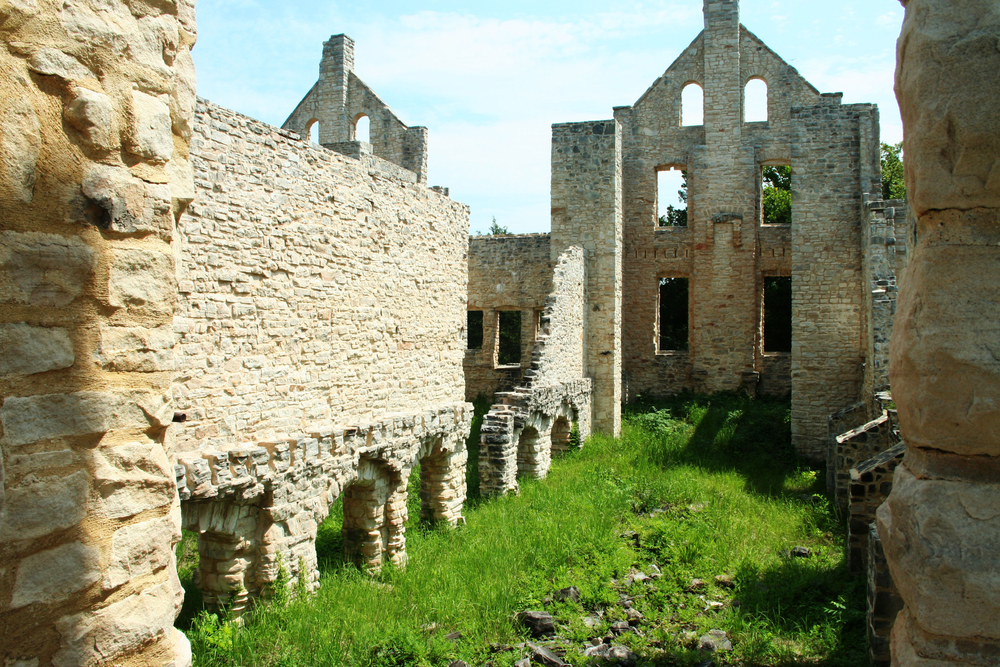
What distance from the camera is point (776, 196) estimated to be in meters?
28.0

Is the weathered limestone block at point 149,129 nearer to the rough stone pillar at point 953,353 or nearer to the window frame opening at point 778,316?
the rough stone pillar at point 953,353

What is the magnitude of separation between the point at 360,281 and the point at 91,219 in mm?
6533

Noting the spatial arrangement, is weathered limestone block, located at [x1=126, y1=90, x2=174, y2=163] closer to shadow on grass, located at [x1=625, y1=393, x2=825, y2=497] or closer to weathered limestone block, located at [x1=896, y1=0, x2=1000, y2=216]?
weathered limestone block, located at [x1=896, y1=0, x2=1000, y2=216]

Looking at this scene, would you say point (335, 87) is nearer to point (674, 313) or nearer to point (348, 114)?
point (348, 114)

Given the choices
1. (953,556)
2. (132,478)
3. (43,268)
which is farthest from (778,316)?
(43,268)

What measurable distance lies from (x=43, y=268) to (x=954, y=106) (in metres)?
2.62

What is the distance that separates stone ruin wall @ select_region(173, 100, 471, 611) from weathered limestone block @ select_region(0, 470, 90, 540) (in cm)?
432

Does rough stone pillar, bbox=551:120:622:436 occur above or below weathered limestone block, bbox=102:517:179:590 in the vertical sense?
above

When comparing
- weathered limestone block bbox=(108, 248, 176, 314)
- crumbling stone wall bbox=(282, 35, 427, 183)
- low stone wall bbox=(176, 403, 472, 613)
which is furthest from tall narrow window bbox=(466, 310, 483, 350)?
weathered limestone block bbox=(108, 248, 176, 314)

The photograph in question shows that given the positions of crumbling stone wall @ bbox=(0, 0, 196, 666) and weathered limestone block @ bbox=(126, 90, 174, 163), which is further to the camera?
weathered limestone block @ bbox=(126, 90, 174, 163)

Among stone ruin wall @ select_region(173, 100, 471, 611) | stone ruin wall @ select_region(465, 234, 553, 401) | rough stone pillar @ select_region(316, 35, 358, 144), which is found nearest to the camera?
stone ruin wall @ select_region(173, 100, 471, 611)

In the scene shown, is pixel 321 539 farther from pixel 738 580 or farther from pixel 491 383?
pixel 491 383

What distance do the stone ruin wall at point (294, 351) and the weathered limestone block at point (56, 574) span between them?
4.29 metres

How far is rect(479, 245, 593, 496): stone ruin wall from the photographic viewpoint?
39.0 feet
